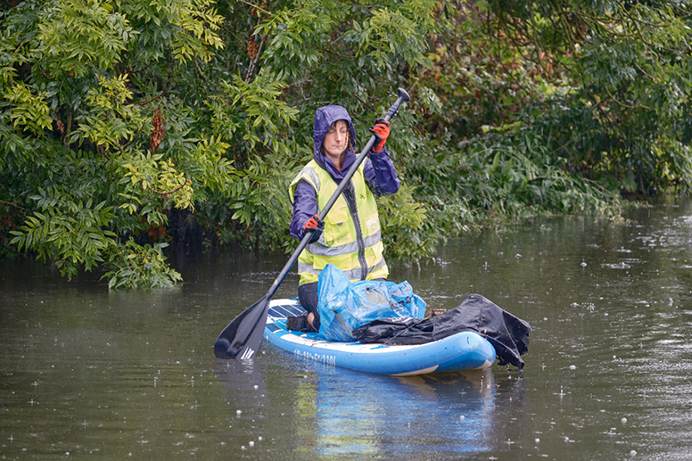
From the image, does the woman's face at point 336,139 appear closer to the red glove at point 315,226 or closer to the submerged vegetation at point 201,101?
the red glove at point 315,226

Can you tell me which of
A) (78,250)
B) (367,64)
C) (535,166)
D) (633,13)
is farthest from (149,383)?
(535,166)

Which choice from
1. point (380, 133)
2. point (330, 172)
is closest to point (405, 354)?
point (330, 172)

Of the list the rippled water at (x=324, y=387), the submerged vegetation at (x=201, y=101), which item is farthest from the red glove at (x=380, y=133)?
the submerged vegetation at (x=201, y=101)

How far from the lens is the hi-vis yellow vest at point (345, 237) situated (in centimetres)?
625

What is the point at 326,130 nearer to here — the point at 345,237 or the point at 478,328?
the point at 345,237

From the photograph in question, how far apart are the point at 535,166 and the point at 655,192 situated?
188 inches

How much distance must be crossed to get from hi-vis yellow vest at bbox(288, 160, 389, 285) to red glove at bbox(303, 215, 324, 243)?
26cm

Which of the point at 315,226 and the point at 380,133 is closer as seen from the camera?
the point at 315,226

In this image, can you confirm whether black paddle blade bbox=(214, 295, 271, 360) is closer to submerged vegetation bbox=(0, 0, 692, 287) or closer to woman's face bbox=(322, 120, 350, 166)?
woman's face bbox=(322, 120, 350, 166)

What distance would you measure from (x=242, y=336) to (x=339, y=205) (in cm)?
117

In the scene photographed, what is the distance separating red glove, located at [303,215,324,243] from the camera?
19.3 ft

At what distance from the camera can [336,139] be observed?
637 centimetres

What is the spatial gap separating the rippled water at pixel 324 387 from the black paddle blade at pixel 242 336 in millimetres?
100

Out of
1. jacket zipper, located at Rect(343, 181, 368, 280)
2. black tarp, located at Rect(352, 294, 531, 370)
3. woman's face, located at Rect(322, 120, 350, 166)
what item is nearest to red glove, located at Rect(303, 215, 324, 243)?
jacket zipper, located at Rect(343, 181, 368, 280)
